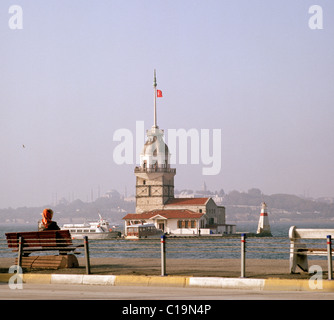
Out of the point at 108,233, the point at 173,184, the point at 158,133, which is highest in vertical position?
the point at 158,133

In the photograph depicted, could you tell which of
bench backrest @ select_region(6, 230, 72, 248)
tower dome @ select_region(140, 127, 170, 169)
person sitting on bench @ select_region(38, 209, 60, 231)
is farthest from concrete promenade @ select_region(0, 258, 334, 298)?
tower dome @ select_region(140, 127, 170, 169)

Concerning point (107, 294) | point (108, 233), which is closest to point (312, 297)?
point (107, 294)

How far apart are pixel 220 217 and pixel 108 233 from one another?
2294 cm

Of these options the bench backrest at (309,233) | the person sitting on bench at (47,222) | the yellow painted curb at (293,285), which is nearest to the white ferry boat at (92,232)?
the person sitting on bench at (47,222)

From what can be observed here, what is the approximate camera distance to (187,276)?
1705 cm

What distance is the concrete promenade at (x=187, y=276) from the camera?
15820 mm

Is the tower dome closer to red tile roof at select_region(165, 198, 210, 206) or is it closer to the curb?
red tile roof at select_region(165, 198, 210, 206)

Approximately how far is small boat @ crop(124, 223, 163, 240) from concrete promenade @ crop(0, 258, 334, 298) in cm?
10263

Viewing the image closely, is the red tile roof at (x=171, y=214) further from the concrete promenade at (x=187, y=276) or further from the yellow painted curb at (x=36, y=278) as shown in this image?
the yellow painted curb at (x=36, y=278)

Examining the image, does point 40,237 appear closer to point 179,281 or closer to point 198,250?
point 179,281

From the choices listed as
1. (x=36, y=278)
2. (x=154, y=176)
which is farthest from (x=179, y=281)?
(x=154, y=176)

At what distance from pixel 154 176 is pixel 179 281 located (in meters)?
118
